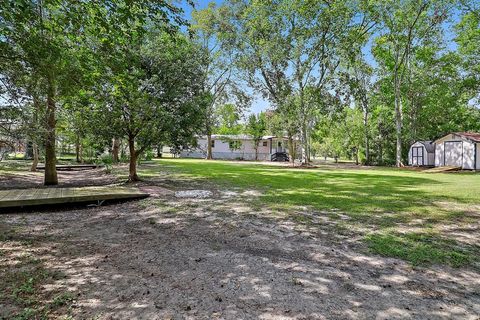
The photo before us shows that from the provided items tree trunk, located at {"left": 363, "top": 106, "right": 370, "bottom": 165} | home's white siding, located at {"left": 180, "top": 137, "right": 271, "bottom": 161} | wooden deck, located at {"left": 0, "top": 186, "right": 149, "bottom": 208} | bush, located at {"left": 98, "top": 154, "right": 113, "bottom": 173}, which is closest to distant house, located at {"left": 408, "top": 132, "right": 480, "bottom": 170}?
tree trunk, located at {"left": 363, "top": 106, "right": 370, "bottom": 165}

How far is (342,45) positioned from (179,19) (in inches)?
765

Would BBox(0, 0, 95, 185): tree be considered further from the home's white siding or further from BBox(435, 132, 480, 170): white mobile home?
the home's white siding

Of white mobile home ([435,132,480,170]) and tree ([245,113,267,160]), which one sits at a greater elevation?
tree ([245,113,267,160])

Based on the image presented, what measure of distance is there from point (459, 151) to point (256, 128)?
24523 millimetres

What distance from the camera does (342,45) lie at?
2144cm

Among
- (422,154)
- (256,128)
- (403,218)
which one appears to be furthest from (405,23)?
(403,218)

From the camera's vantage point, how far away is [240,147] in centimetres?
4306

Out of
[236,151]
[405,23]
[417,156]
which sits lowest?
[417,156]

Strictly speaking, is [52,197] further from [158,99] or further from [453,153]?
[453,153]

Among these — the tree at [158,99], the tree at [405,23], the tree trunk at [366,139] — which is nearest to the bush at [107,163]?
the tree at [158,99]

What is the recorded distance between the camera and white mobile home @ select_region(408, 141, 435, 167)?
945 inches

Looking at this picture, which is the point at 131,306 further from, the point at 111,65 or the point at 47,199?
the point at 47,199

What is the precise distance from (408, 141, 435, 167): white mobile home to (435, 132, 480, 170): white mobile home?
0.57 m

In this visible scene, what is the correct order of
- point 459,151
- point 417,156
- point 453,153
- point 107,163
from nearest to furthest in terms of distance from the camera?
point 107,163 → point 459,151 → point 453,153 → point 417,156
